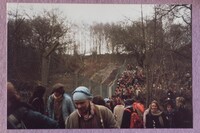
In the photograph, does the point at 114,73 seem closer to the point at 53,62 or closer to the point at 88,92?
the point at 88,92

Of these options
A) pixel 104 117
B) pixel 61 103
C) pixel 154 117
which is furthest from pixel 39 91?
pixel 154 117

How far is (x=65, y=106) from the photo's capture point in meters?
2.47

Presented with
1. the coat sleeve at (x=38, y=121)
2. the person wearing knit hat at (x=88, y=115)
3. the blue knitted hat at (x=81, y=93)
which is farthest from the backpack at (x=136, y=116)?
A: the coat sleeve at (x=38, y=121)

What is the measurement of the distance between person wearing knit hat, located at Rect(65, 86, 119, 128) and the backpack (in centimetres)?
10

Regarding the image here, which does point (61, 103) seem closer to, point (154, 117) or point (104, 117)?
point (104, 117)

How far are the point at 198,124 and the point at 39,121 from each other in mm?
942

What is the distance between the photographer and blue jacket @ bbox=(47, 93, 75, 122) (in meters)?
2.45

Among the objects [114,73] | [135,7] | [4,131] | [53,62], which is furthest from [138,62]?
[4,131]

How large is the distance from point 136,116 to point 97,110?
0.23 m

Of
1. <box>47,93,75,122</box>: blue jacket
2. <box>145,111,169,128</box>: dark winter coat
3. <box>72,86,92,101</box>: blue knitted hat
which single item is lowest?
<box>145,111,169,128</box>: dark winter coat

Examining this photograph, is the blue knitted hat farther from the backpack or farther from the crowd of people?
the backpack

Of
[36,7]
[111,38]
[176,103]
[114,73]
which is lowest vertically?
[176,103]

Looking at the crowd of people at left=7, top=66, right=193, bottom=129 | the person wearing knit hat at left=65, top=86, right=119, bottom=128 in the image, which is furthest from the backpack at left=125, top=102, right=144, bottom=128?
the person wearing knit hat at left=65, top=86, right=119, bottom=128

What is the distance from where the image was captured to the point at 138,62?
2.49m
